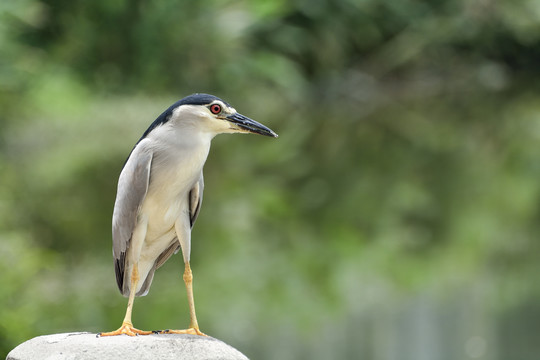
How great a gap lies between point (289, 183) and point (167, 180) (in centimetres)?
895

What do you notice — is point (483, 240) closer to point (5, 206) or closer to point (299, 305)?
point (299, 305)

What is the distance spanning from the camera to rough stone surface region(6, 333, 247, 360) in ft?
12.7

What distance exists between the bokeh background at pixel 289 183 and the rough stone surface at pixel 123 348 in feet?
5.22

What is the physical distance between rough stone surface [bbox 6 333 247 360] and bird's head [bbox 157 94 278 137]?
37.1 inches

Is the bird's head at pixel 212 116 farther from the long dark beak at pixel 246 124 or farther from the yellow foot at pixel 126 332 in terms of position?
the yellow foot at pixel 126 332

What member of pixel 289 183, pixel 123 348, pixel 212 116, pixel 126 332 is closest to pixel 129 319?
pixel 126 332

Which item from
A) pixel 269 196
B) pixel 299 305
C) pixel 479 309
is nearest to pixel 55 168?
pixel 269 196

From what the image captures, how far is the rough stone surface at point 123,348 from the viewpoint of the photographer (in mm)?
3881

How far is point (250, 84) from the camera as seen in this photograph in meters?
25.2

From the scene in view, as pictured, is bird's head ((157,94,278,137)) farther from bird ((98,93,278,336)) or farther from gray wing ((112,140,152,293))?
gray wing ((112,140,152,293))

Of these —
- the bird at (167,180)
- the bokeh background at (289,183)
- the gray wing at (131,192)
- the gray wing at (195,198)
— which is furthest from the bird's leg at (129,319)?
the bokeh background at (289,183)

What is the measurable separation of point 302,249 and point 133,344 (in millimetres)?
5681

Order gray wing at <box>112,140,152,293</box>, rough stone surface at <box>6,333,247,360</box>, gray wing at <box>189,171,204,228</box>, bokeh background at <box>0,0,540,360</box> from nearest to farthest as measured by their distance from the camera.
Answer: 1. rough stone surface at <box>6,333,247,360</box>
2. gray wing at <box>112,140,152,293</box>
3. gray wing at <box>189,171,204,228</box>
4. bokeh background at <box>0,0,540,360</box>

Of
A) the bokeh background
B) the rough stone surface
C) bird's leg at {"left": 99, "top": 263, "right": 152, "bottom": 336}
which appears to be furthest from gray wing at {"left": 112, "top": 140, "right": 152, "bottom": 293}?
the bokeh background
